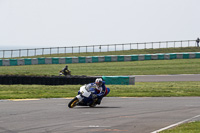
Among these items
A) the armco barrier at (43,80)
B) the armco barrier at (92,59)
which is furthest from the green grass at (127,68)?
the armco barrier at (43,80)

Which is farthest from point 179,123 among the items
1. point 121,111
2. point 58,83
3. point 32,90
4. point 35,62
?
point 35,62

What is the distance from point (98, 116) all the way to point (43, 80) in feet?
51.4

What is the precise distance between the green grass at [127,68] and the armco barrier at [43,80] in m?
11.3

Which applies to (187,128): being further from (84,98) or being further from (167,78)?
(167,78)

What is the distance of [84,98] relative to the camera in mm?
18984

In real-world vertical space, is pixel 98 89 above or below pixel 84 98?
above

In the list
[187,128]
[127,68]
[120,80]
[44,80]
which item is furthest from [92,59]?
[187,128]

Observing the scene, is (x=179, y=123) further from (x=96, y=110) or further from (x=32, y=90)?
(x=32, y=90)

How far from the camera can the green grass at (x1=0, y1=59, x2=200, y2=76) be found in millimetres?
44969

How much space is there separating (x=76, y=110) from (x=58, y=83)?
45.0 ft

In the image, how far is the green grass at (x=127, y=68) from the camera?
1770 inches

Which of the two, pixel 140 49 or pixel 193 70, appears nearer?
pixel 193 70

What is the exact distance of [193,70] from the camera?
45781mm

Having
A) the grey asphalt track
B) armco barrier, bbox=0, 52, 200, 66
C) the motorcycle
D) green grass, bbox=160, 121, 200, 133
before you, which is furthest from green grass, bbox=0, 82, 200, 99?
armco barrier, bbox=0, 52, 200, 66
